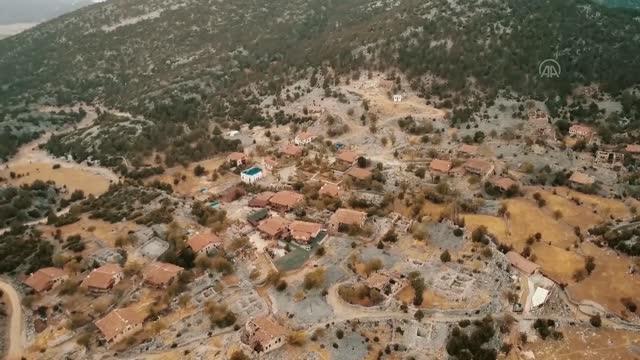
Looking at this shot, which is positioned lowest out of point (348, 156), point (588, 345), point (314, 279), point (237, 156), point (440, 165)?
point (588, 345)

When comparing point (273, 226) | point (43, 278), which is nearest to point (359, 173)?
point (273, 226)

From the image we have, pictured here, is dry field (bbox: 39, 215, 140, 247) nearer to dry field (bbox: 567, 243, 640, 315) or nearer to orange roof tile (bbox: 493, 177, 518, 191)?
Answer: orange roof tile (bbox: 493, 177, 518, 191)

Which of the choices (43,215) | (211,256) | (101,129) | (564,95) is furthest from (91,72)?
(564,95)

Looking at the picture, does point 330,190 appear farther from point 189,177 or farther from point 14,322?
point 14,322

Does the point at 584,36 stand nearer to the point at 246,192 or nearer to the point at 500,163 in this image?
the point at 500,163

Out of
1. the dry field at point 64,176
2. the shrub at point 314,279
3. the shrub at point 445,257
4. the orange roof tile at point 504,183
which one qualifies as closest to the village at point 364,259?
the shrub at point 445,257

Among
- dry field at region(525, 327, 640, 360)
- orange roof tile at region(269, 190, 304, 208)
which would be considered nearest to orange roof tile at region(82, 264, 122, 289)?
orange roof tile at region(269, 190, 304, 208)

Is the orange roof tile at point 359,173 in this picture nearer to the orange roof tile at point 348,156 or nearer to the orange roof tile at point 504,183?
the orange roof tile at point 348,156
